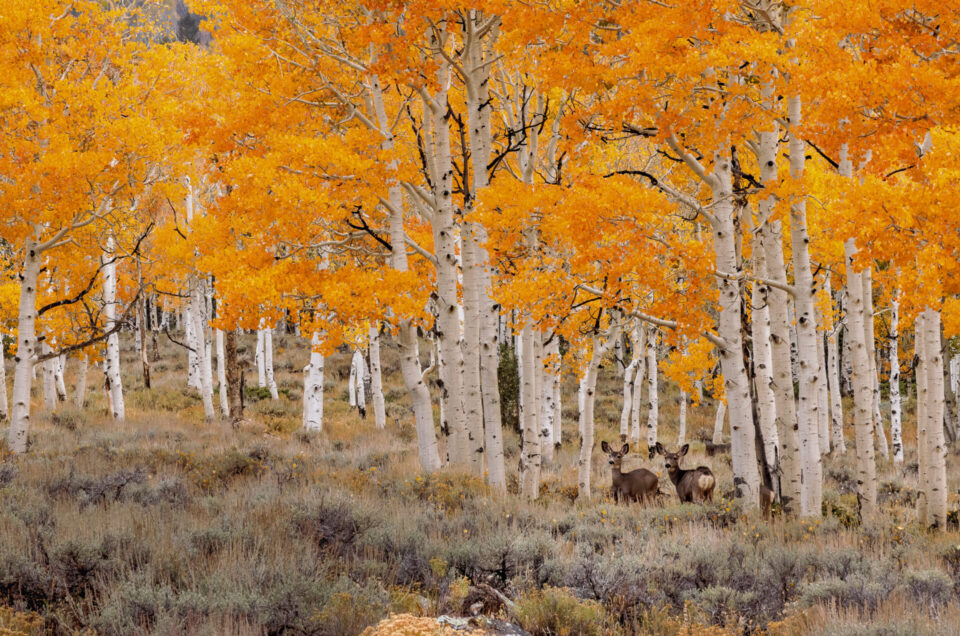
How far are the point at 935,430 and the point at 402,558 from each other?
730 cm

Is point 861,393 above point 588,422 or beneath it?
above

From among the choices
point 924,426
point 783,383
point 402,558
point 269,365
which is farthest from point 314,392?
point 924,426

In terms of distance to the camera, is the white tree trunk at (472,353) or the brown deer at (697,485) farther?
the white tree trunk at (472,353)

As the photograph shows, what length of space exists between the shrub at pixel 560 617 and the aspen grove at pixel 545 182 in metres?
3.27

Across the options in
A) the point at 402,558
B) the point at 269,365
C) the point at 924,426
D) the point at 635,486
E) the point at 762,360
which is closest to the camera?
the point at 402,558

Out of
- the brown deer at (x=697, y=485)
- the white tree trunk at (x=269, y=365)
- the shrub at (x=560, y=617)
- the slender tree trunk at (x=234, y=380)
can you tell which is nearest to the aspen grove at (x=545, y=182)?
the brown deer at (x=697, y=485)

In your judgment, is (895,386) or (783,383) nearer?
(783,383)

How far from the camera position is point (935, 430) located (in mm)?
8992

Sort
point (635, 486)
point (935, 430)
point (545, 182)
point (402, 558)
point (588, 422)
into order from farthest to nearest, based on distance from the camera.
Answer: point (545, 182) → point (588, 422) → point (635, 486) → point (935, 430) → point (402, 558)

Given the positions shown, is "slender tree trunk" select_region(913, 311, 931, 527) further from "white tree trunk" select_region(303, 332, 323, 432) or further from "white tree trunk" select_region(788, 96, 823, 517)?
"white tree trunk" select_region(303, 332, 323, 432)

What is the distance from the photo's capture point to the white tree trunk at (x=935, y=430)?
29.0ft

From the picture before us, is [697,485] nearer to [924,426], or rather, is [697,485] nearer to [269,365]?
[924,426]

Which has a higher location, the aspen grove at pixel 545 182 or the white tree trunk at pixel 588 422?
the aspen grove at pixel 545 182

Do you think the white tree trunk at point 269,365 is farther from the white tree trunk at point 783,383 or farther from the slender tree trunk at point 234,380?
the white tree trunk at point 783,383
